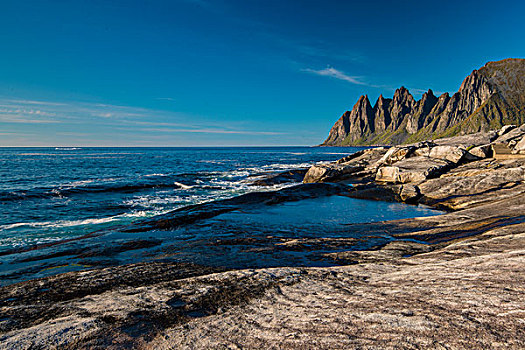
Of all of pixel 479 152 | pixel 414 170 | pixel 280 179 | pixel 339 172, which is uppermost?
pixel 479 152

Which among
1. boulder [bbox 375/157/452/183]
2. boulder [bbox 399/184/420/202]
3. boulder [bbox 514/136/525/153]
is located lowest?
boulder [bbox 399/184/420/202]

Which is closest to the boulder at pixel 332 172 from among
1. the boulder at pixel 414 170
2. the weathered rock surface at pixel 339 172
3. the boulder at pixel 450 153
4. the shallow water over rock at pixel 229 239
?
the weathered rock surface at pixel 339 172

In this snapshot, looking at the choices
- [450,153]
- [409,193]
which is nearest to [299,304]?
[409,193]

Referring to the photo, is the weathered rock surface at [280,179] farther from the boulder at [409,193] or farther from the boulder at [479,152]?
the boulder at [479,152]

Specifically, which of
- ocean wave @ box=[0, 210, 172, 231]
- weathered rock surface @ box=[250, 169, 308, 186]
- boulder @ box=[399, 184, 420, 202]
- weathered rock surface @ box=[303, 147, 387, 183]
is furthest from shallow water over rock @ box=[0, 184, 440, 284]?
weathered rock surface @ box=[250, 169, 308, 186]

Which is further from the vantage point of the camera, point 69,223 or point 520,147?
point 520,147

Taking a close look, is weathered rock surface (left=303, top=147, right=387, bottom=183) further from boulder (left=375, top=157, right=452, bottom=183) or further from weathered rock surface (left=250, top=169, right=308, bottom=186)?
boulder (left=375, top=157, right=452, bottom=183)

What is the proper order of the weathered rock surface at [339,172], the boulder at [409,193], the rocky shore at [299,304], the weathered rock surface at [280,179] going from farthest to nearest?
1. the weathered rock surface at [280,179]
2. the weathered rock surface at [339,172]
3. the boulder at [409,193]
4. the rocky shore at [299,304]

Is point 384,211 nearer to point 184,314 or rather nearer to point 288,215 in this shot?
point 288,215

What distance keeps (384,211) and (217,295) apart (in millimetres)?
15627

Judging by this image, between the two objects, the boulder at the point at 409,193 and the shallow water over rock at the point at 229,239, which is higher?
the boulder at the point at 409,193

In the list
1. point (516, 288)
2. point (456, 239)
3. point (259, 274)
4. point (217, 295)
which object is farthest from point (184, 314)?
point (456, 239)

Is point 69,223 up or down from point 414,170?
down

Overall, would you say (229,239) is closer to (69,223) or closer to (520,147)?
(69,223)
